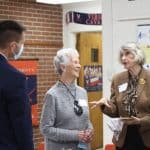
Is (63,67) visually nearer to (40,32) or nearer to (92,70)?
(40,32)

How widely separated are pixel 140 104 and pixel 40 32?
14.0 feet

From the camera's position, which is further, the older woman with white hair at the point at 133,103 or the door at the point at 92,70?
the door at the point at 92,70

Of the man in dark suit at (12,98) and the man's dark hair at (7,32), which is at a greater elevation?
the man's dark hair at (7,32)

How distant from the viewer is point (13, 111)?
249 centimetres

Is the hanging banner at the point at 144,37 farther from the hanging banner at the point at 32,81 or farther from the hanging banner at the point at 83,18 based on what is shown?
the hanging banner at the point at 83,18

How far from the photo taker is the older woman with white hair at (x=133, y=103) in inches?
131

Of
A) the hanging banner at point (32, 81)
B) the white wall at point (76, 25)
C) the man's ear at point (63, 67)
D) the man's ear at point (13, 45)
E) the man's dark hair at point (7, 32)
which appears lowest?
the hanging banner at point (32, 81)

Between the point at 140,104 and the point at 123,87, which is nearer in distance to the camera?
the point at 140,104

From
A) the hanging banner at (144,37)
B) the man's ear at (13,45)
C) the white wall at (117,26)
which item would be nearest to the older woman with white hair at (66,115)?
the man's ear at (13,45)

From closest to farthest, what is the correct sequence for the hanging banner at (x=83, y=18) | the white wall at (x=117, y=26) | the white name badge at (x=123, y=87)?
1. the white name badge at (x=123, y=87)
2. the white wall at (x=117, y=26)
3. the hanging banner at (x=83, y=18)

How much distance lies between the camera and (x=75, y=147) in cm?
320

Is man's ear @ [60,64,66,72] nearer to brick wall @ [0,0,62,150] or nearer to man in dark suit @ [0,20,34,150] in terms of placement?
man in dark suit @ [0,20,34,150]

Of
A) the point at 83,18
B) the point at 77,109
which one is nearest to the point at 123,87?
the point at 77,109

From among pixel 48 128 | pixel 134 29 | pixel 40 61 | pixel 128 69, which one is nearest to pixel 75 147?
pixel 48 128
